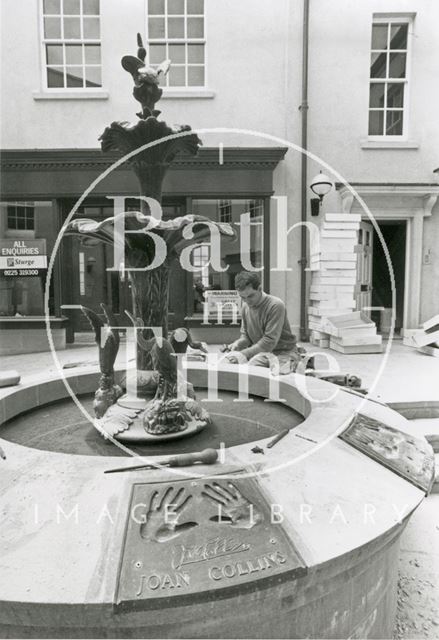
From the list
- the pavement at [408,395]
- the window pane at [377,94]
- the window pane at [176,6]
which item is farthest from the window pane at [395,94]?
the pavement at [408,395]

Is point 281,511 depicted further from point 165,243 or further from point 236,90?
point 236,90

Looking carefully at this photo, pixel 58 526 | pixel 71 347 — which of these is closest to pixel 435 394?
pixel 58 526

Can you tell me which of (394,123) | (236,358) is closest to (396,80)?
(394,123)

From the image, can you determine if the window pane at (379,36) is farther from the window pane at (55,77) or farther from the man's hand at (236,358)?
the man's hand at (236,358)

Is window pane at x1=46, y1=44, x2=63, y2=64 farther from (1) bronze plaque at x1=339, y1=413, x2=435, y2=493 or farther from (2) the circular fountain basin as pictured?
(1) bronze plaque at x1=339, y1=413, x2=435, y2=493

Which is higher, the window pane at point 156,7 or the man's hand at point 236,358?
the window pane at point 156,7

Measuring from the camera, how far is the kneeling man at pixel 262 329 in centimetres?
498

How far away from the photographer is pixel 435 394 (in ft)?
18.9

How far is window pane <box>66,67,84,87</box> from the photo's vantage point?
33.3 ft

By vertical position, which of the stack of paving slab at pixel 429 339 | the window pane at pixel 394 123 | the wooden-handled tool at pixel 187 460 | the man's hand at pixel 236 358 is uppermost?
the window pane at pixel 394 123

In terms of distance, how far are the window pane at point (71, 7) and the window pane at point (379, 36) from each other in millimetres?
6777

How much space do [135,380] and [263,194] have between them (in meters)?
7.58

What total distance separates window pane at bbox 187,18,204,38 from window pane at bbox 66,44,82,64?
2.49m

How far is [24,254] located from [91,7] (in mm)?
5737
